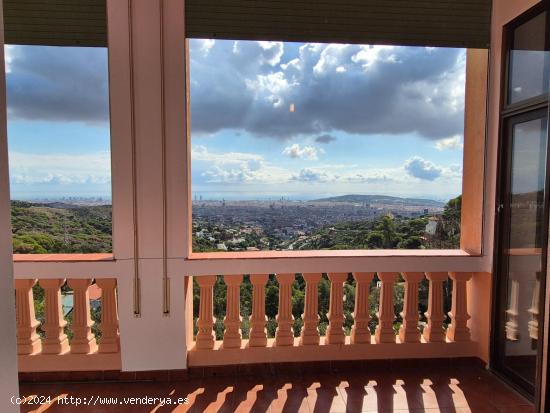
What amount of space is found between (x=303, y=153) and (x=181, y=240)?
938 millimetres

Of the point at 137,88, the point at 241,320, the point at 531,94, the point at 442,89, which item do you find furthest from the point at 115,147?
the point at 531,94

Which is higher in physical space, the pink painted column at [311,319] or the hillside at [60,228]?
the hillside at [60,228]

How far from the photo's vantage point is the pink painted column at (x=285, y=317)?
2.28m

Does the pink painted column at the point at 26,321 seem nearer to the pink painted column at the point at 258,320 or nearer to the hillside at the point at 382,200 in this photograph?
the pink painted column at the point at 258,320

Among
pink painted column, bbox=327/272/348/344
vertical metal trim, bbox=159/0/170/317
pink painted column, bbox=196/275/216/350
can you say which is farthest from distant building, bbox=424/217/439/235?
→ vertical metal trim, bbox=159/0/170/317

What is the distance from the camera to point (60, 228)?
220 cm

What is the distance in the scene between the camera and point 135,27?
6.63ft

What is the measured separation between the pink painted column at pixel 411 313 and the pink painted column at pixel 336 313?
431 mm

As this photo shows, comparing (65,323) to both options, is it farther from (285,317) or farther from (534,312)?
(534,312)

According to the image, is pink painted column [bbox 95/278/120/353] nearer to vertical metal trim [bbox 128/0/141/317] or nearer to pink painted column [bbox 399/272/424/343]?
vertical metal trim [bbox 128/0/141/317]

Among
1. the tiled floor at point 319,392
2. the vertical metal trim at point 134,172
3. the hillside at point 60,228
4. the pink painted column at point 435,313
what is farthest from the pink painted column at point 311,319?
the hillside at point 60,228

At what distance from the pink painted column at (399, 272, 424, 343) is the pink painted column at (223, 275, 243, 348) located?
1.12 meters

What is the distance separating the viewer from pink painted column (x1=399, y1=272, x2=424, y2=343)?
237 centimetres

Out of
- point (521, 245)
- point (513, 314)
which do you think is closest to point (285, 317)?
point (513, 314)
